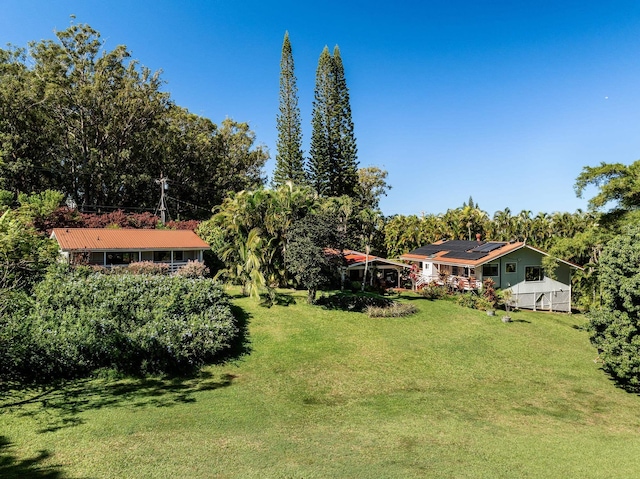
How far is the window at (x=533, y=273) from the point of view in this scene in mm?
26922

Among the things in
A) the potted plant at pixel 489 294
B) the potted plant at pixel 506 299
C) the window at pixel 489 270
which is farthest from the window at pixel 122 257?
the potted plant at pixel 506 299

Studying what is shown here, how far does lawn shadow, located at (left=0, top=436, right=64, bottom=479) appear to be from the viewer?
6.85 metres

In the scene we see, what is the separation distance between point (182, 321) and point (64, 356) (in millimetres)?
3820

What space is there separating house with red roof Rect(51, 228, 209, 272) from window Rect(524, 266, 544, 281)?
22.7 metres

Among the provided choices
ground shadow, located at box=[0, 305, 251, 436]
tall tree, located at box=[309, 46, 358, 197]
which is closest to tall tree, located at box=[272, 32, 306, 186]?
tall tree, located at box=[309, 46, 358, 197]

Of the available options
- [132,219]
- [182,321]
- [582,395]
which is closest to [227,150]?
[132,219]

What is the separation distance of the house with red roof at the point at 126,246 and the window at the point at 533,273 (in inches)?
893

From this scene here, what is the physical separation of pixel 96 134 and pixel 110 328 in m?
33.7

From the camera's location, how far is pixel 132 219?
33938mm

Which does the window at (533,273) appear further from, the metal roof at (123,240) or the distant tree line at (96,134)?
the distant tree line at (96,134)

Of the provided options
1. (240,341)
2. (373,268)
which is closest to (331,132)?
(373,268)

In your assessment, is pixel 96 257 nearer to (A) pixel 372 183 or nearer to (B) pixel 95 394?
(B) pixel 95 394

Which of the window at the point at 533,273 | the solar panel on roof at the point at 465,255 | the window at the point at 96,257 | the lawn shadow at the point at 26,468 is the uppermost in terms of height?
the solar panel on roof at the point at 465,255

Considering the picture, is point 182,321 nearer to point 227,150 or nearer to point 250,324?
point 250,324
